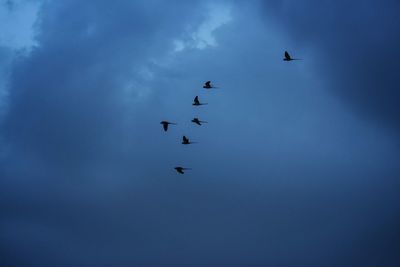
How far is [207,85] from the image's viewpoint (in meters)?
116

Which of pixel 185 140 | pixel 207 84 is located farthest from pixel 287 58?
pixel 185 140

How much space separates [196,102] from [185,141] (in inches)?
380

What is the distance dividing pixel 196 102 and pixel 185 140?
9489 millimetres

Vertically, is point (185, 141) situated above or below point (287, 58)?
below

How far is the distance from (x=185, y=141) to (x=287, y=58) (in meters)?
28.5

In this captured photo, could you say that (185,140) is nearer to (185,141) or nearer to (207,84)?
(185,141)

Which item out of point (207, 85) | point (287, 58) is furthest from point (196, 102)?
point (287, 58)

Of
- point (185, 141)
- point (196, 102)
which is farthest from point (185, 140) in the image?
point (196, 102)

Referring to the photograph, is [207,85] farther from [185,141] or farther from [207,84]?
[185,141]

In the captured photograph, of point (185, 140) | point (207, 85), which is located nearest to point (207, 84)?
point (207, 85)

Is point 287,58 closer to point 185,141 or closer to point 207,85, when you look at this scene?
point 207,85

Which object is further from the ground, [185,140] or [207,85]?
[207,85]

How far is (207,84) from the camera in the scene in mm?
115562

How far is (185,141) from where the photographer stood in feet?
385
